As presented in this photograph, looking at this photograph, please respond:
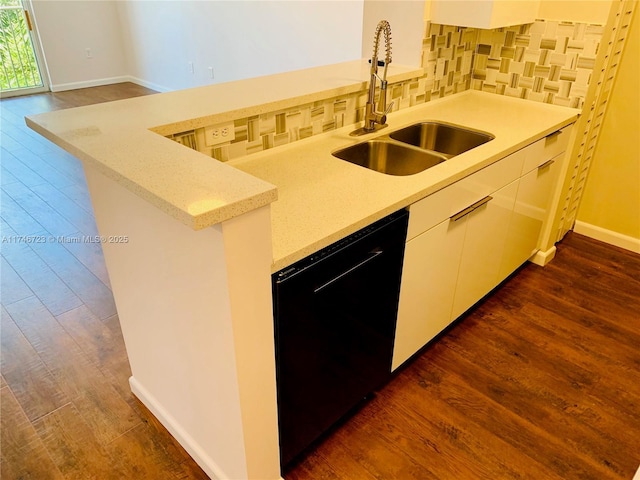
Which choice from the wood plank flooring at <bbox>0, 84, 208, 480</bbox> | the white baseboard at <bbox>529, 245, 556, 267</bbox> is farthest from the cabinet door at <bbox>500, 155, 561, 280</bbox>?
the wood plank flooring at <bbox>0, 84, 208, 480</bbox>

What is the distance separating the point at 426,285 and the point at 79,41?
6.73m

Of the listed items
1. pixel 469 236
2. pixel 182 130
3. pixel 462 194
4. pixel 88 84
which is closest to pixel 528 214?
pixel 469 236

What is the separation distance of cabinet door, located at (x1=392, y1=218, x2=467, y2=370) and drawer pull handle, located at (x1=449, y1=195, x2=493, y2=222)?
3 cm

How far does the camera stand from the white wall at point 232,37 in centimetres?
422

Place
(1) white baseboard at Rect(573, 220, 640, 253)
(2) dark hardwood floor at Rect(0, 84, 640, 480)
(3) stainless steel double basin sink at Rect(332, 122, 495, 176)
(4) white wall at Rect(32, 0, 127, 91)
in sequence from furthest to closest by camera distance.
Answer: (4) white wall at Rect(32, 0, 127, 91), (1) white baseboard at Rect(573, 220, 640, 253), (3) stainless steel double basin sink at Rect(332, 122, 495, 176), (2) dark hardwood floor at Rect(0, 84, 640, 480)

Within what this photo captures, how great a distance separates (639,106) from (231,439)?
9.24ft

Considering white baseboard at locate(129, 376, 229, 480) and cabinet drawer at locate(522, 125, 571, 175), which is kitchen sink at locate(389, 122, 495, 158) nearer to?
cabinet drawer at locate(522, 125, 571, 175)

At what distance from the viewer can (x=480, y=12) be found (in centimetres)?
215

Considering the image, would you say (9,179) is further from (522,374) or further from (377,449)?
(522,374)

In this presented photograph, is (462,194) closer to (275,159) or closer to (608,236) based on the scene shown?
(275,159)

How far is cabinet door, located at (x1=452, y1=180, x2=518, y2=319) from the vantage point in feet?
6.99

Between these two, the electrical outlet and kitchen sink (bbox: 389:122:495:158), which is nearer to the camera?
the electrical outlet

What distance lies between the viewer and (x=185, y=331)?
1.45 m

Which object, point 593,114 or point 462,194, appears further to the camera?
point 593,114
